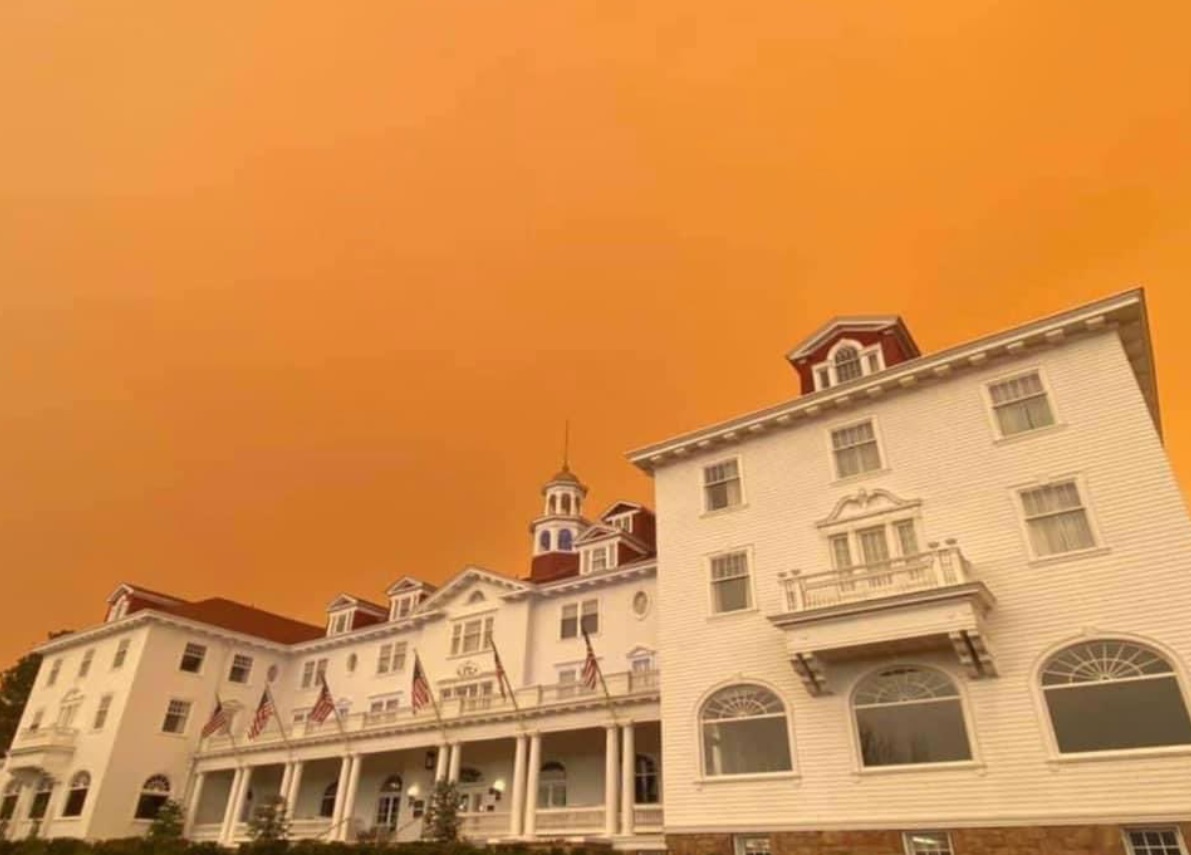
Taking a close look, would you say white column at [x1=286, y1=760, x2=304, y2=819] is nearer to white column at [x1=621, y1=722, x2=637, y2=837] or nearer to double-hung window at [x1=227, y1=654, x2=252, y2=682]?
double-hung window at [x1=227, y1=654, x2=252, y2=682]

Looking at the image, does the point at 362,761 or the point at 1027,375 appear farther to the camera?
the point at 362,761

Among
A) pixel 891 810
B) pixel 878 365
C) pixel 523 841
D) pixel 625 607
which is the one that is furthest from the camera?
pixel 625 607

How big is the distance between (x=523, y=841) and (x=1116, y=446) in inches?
913

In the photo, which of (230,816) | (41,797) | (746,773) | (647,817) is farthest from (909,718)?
(41,797)

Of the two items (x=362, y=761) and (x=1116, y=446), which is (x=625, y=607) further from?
(x=1116, y=446)

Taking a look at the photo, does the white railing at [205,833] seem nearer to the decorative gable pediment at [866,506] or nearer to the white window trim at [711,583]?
the white window trim at [711,583]

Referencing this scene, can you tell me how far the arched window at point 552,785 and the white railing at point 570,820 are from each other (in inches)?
164

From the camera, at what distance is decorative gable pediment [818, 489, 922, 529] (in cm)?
2175

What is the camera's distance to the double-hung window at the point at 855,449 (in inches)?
915

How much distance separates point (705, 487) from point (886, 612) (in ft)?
27.6

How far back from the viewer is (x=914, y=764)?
18.8 meters

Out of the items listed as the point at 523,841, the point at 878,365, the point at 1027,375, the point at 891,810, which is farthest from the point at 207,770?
the point at 1027,375

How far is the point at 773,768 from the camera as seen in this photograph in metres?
20.9

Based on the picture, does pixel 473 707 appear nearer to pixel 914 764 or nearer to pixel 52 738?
pixel 914 764
